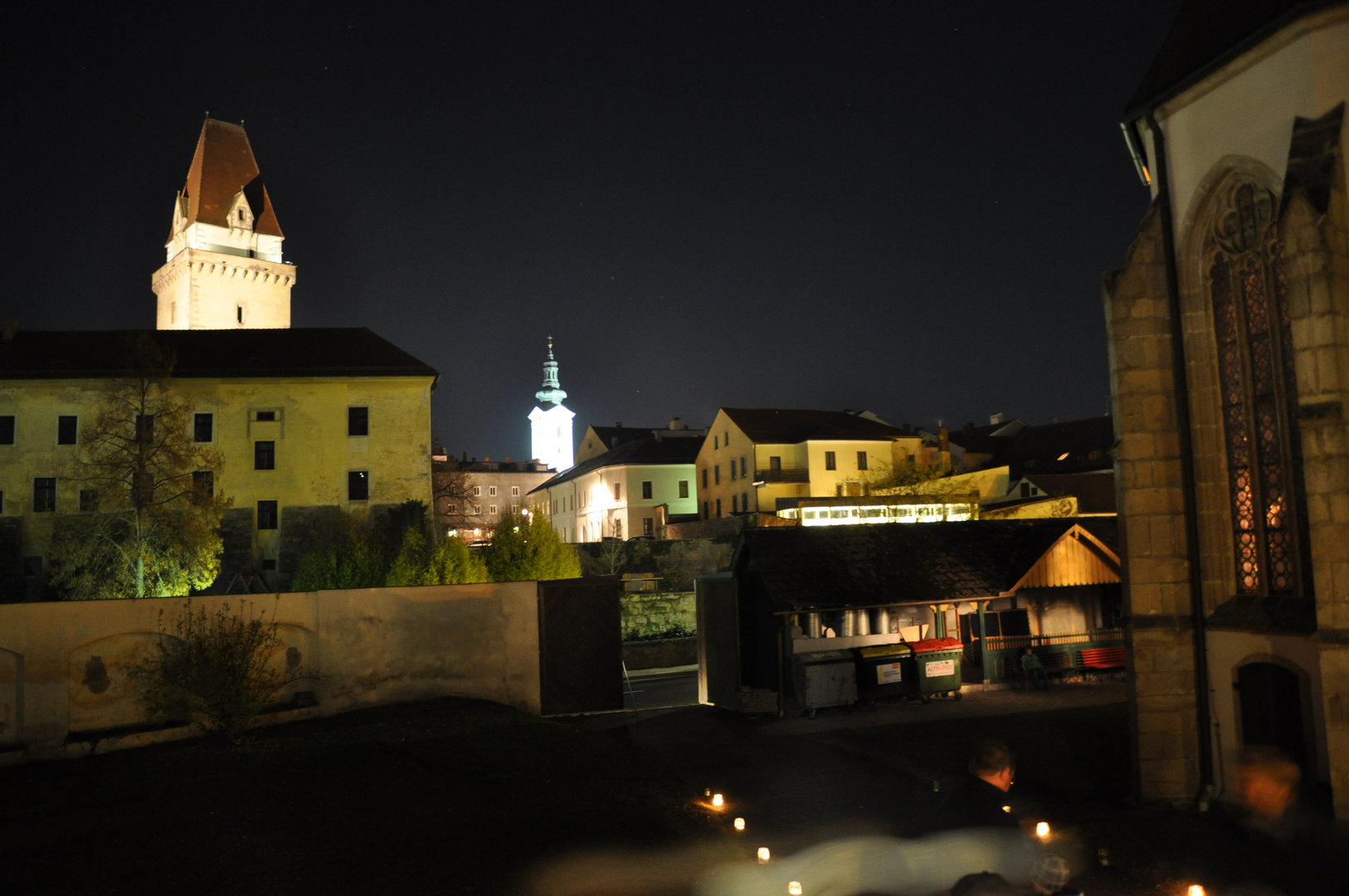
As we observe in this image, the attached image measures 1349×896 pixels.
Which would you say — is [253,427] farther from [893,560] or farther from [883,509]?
[893,560]

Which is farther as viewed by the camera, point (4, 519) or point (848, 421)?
point (848, 421)

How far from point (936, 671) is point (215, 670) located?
555 inches

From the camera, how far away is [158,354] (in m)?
42.0

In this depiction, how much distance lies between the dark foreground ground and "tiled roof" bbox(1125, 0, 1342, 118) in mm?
8661

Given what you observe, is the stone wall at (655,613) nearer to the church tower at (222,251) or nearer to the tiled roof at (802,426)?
the tiled roof at (802,426)

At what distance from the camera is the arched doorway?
36.2 ft

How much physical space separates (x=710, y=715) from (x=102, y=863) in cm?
1343

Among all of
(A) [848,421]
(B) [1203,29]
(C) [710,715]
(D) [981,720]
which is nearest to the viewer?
(B) [1203,29]

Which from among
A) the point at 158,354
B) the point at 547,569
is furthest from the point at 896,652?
the point at 158,354

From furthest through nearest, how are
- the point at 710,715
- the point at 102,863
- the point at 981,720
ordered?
1. the point at 710,715
2. the point at 981,720
3. the point at 102,863

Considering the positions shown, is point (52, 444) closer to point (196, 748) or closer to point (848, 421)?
point (196, 748)

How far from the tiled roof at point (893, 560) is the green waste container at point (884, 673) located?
108 centimetres

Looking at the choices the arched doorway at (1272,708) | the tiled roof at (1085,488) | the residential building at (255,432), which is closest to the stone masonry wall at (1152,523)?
the arched doorway at (1272,708)

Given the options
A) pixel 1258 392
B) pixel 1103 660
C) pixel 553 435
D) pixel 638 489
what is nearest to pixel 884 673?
pixel 1103 660
